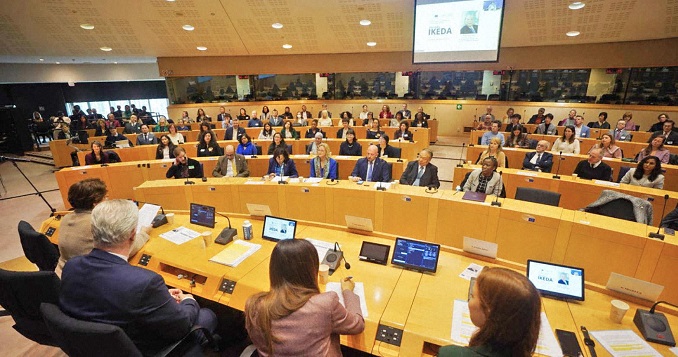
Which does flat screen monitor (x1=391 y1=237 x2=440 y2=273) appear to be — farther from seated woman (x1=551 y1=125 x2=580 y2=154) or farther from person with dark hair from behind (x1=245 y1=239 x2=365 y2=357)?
seated woman (x1=551 y1=125 x2=580 y2=154)

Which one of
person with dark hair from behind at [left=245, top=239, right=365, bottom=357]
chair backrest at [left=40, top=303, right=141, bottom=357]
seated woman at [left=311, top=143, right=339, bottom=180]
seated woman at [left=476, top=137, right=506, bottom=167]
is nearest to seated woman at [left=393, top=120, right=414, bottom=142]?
seated woman at [left=476, top=137, right=506, bottom=167]

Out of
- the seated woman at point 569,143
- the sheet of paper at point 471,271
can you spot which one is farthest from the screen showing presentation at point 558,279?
the seated woman at point 569,143

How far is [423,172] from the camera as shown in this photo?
445 centimetres

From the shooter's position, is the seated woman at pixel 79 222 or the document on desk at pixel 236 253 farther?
the document on desk at pixel 236 253

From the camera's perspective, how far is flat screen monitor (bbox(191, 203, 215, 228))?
3.34m

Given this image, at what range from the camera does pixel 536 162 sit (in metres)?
5.78

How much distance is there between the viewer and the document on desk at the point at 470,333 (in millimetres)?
1780

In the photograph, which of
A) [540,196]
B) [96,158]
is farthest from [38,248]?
[540,196]

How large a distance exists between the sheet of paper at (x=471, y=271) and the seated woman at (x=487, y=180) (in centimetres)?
132

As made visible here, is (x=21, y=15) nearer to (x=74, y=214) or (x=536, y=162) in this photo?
(x=74, y=214)

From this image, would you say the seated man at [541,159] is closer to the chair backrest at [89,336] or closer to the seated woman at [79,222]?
the chair backrest at [89,336]

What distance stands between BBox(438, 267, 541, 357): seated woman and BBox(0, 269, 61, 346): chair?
2.59m

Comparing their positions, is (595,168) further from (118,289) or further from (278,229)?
(118,289)

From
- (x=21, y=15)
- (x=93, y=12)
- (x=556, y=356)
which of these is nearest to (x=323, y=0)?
(x=93, y=12)
